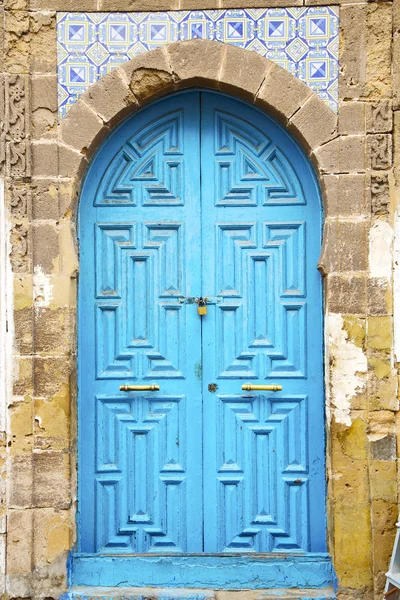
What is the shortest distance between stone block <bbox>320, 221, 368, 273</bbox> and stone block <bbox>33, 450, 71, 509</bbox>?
6.77 ft

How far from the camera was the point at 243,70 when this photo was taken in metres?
4.46

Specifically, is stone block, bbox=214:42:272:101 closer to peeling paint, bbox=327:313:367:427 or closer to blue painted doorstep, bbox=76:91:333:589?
blue painted doorstep, bbox=76:91:333:589

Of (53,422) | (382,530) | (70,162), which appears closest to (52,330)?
(53,422)

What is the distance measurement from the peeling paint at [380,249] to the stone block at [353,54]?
0.85 m

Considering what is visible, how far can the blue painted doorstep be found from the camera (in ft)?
15.2

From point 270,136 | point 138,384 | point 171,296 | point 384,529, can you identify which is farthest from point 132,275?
point 384,529

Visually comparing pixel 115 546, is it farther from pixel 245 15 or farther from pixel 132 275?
pixel 245 15

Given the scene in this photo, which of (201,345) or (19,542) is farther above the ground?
(201,345)

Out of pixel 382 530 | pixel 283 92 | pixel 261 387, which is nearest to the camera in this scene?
pixel 382 530

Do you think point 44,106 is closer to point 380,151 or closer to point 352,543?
point 380,151

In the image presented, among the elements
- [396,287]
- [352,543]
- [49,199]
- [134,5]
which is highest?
[134,5]

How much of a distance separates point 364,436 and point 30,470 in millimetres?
2102

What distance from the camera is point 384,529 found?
4344 mm

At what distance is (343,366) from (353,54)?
1968 millimetres
